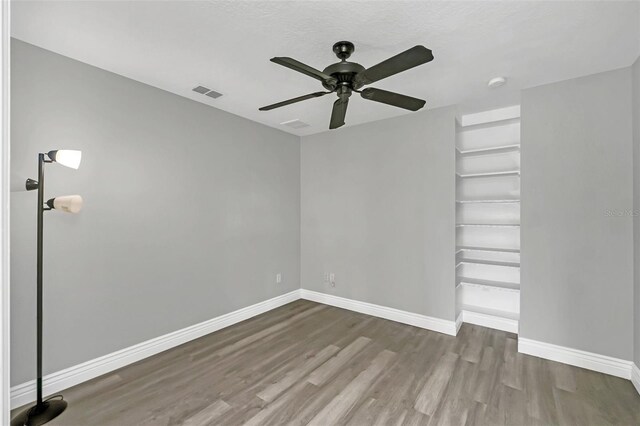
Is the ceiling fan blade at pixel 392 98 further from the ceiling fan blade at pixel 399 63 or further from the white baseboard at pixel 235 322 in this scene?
the white baseboard at pixel 235 322

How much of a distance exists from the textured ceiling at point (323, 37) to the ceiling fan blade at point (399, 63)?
14.5 inches

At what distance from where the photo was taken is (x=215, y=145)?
3.39 m

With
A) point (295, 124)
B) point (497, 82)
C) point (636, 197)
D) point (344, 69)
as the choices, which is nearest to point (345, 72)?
point (344, 69)

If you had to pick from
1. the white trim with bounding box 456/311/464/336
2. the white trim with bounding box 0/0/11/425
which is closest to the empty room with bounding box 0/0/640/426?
the white trim with bounding box 0/0/11/425

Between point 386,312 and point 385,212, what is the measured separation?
1.30 metres

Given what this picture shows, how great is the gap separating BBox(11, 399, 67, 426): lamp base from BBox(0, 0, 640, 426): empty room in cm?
2

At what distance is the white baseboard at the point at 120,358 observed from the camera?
211cm

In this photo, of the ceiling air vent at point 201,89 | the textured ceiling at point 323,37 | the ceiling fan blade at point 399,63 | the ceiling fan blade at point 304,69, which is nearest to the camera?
the ceiling fan blade at point 399,63

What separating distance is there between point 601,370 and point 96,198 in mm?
4583

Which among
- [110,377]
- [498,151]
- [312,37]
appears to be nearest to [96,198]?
[110,377]

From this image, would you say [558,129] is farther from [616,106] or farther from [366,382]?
[366,382]

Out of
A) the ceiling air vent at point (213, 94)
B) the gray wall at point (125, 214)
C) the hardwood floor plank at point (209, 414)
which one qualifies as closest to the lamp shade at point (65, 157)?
the gray wall at point (125, 214)

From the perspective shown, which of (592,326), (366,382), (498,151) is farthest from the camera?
(498,151)

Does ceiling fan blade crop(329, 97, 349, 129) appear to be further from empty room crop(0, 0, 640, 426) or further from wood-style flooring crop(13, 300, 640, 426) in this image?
wood-style flooring crop(13, 300, 640, 426)
